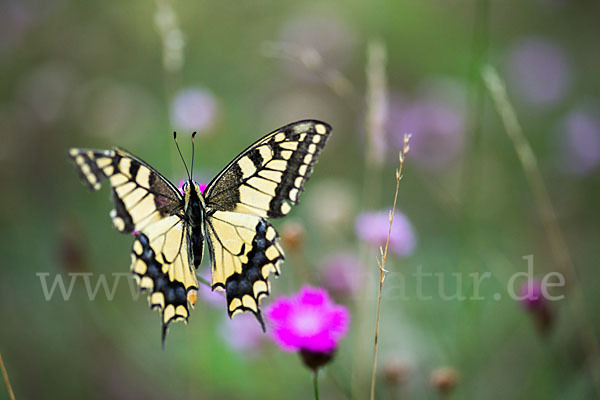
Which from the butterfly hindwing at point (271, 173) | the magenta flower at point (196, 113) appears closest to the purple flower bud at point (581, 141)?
the magenta flower at point (196, 113)

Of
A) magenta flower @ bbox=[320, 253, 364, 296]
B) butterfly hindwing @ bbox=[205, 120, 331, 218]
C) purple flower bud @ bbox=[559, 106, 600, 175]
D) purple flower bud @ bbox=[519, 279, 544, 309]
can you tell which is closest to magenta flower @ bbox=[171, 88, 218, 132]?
magenta flower @ bbox=[320, 253, 364, 296]

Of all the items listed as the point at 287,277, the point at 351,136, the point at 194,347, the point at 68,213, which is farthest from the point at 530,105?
the point at 68,213

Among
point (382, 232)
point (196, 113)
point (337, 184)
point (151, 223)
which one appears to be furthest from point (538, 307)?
point (196, 113)

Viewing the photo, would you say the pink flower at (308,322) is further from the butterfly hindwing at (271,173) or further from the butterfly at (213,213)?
the butterfly hindwing at (271,173)

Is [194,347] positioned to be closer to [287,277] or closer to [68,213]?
[287,277]

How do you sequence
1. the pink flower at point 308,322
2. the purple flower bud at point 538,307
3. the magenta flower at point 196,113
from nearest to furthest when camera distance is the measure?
the pink flower at point 308,322, the purple flower bud at point 538,307, the magenta flower at point 196,113
